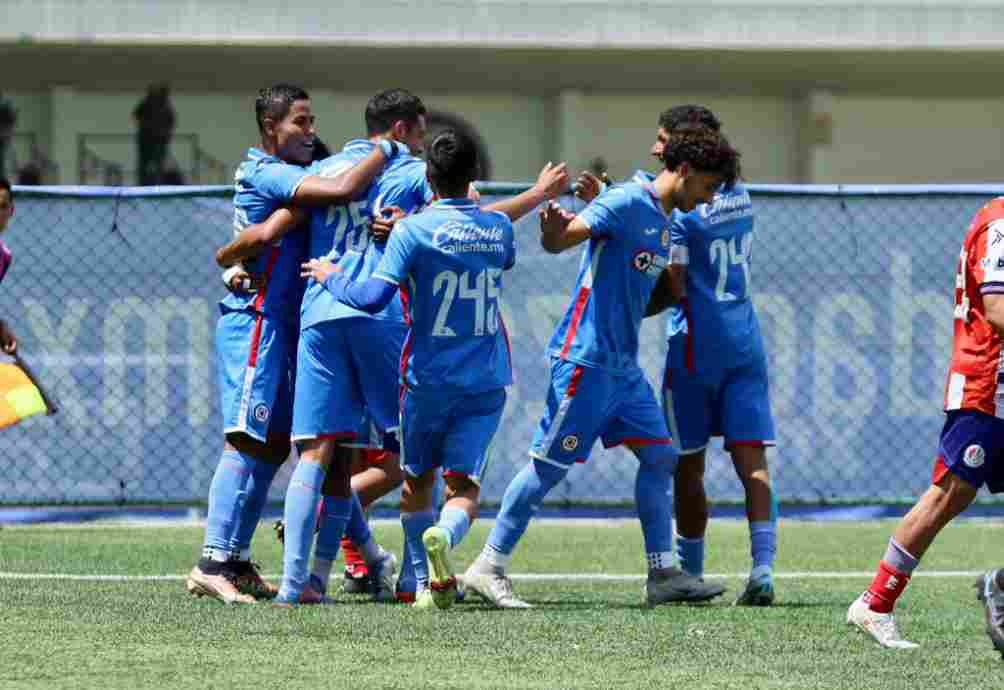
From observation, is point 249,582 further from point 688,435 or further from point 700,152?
point 700,152

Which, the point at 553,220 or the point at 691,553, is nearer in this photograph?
the point at 553,220

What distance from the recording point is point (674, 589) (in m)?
9.36

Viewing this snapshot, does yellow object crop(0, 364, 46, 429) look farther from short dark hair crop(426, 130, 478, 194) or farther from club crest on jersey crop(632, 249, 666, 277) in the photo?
club crest on jersey crop(632, 249, 666, 277)

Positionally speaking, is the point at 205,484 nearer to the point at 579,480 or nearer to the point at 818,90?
the point at 579,480

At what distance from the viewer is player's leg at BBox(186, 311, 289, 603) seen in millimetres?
9211

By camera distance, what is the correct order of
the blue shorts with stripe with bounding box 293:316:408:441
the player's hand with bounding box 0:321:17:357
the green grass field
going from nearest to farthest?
the green grass field < the blue shorts with stripe with bounding box 293:316:408:441 < the player's hand with bounding box 0:321:17:357

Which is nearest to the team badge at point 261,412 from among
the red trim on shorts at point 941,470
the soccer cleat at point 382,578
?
Result: the soccer cleat at point 382,578

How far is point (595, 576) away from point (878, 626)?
9.72 ft

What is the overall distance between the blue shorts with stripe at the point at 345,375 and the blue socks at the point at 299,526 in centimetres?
17

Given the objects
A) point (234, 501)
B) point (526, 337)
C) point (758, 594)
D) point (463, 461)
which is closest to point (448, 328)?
point (463, 461)

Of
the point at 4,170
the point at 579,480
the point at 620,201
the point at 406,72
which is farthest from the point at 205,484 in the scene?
the point at 406,72

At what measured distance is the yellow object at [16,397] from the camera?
11.9 meters

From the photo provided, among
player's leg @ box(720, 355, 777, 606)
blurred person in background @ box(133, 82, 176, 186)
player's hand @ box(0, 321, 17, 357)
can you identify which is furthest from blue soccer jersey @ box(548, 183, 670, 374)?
blurred person in background @ box(133, 82, 176, 186)

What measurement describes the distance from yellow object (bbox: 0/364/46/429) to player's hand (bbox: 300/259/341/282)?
366 centimetres
